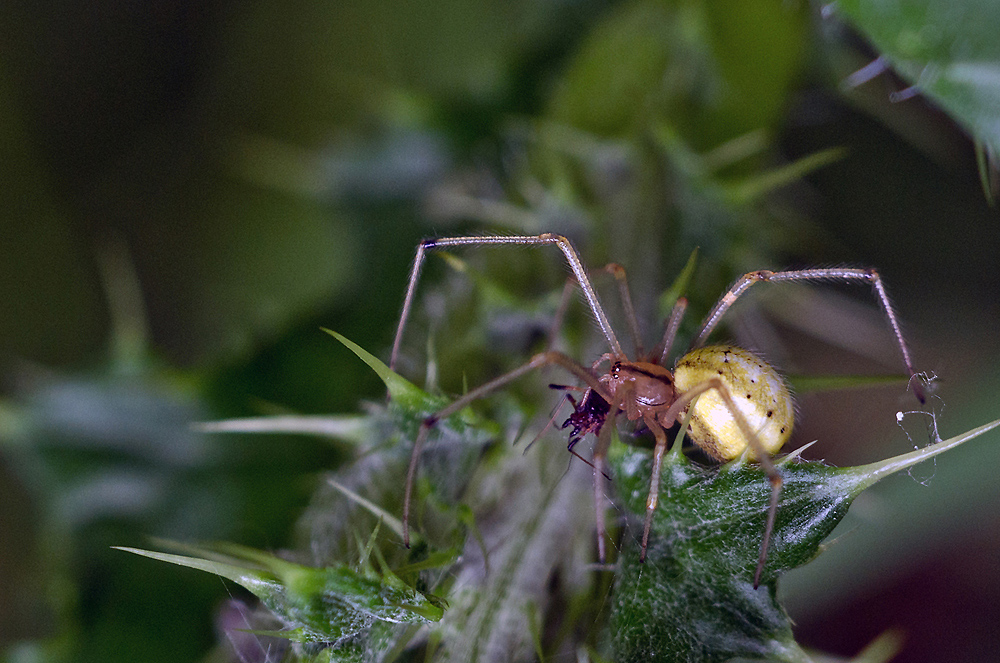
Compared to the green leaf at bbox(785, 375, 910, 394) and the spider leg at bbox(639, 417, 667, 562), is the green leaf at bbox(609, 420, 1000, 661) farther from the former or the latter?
the green leaf at bbox(785, 375, 910, 394)

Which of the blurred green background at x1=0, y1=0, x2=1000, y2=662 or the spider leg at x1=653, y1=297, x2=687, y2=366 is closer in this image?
the spider leg at x1=653, y1=297, x2=687, y2=366

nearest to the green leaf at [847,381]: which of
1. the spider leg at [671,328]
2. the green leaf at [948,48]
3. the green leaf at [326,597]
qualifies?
the spider leg at [671,328]

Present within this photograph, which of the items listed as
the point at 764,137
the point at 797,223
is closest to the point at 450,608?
the point at 764,137

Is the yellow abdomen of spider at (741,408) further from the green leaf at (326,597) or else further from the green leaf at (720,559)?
the green leaf at (326,597)

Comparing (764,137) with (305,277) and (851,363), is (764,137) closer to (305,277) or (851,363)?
(851,363)

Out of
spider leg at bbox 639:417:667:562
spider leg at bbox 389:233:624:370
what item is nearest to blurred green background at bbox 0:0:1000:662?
spider leg at bbox 389:233:624:370

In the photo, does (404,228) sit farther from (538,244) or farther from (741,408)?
(741,408)
